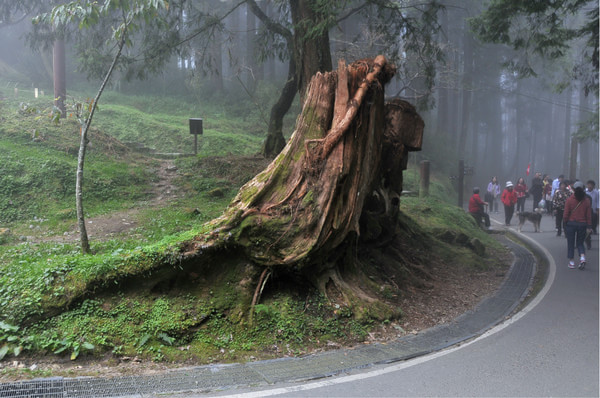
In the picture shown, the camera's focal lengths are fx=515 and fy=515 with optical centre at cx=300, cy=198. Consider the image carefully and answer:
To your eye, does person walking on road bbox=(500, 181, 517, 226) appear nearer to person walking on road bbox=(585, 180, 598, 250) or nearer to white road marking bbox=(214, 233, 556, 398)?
person walking on road bbox=(585, 180, 598, 250)

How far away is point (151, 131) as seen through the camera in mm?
22469

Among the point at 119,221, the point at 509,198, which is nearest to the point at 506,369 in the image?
the point at 119,221

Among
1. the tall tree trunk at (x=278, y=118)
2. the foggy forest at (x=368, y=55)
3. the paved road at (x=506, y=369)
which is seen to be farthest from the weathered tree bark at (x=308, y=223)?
the foggy forest at (x=368, y=55)

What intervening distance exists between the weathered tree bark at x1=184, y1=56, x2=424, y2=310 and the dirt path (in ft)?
11.4

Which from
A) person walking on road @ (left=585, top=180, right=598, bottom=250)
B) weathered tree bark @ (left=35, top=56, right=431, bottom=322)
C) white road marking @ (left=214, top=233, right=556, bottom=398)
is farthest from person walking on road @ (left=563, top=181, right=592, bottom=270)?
weathered tree bark @ (left=35, top=56, right=431, bottom=322)

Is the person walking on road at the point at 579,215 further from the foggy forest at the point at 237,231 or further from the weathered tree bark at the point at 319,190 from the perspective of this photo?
the weathered tree bark at the point at 319,190

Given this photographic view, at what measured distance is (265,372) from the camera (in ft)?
19.4

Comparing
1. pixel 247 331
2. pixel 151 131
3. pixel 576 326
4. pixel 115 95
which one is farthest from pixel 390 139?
pixel 115 95

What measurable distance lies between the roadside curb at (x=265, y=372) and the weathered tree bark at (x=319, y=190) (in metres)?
1.28

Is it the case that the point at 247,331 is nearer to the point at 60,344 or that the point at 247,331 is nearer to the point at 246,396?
the point at 246,396

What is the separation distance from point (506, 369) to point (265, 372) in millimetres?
2876

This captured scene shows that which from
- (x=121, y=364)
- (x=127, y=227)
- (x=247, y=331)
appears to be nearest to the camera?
(x=121, y=364)

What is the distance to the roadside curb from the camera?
203 inches

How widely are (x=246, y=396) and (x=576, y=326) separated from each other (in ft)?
18.5
